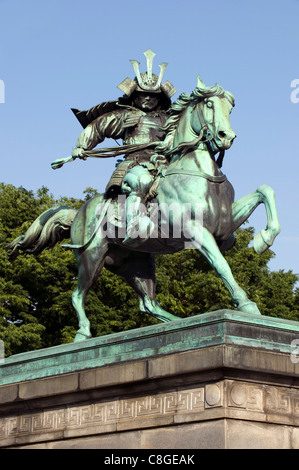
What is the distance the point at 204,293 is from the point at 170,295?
3.35 ft

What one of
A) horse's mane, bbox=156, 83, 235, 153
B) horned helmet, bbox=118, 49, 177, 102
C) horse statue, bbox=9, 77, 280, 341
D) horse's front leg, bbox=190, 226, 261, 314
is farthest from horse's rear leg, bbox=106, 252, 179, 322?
horned helmet, bbox=118, 49, 177, 102

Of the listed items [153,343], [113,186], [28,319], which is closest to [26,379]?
[153,343]

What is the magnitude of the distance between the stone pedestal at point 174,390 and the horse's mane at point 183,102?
2.94 meters

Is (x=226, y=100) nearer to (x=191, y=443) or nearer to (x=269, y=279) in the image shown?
(x=191, y=443)

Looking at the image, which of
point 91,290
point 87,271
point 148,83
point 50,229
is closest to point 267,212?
point 87,271

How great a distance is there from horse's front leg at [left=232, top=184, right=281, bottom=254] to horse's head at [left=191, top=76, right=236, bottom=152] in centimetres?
71

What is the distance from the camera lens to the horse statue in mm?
11445

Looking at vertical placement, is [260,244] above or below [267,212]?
below

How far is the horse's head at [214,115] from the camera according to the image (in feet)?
38.9

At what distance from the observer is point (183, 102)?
12.5 meters

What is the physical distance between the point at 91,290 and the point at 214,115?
54.6 feet

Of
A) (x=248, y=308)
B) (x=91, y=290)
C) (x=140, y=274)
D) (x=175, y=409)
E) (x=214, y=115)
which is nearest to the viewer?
(x=175, y=409)

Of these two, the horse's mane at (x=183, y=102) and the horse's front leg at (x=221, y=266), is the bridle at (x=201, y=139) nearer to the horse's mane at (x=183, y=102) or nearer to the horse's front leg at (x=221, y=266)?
the horse's mane at (x=183, y=102)

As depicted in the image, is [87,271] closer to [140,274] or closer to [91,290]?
[140,274]
